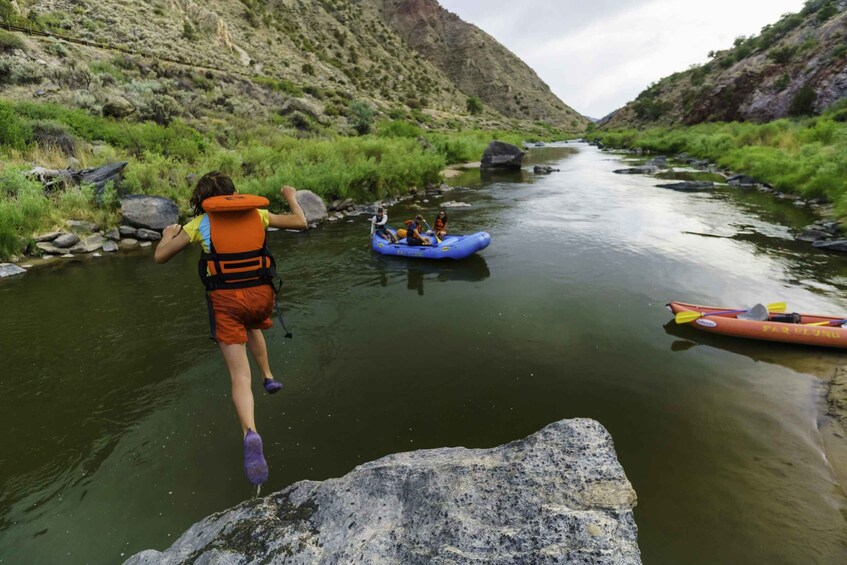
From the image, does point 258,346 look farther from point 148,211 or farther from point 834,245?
point 834,245

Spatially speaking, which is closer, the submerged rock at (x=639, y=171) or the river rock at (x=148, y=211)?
the river rock at (x=148, y=211)

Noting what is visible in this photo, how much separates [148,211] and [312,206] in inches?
203

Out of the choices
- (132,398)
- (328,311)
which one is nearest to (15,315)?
(132,398)

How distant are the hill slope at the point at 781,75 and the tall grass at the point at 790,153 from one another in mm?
5941

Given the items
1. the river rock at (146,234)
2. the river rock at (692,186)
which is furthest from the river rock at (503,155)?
the river rock at (146,234)

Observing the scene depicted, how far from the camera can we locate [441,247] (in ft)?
37.7

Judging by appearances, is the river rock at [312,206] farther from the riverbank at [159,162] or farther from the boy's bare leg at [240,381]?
the boy's bare leg at [240,381]

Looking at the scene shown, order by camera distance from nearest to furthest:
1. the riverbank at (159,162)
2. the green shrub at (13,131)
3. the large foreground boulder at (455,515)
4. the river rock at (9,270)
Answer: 1. the large foreground boulder at (455,515)
2. the river rock at (9,270)
3. the riverbank at (159,162)
4. the green shrub at (13,131)

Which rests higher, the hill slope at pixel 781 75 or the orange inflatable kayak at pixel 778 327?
the hill slope at pixel 781 75

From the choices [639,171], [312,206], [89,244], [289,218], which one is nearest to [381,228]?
[312,206]

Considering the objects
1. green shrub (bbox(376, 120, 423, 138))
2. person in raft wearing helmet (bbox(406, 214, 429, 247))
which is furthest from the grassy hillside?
green shrub (bbox(376, 120, 423, 138))

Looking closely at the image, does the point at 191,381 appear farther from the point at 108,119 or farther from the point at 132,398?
the point at 108,119

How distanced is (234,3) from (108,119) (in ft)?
156

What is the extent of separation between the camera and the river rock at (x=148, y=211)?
41.6 ft
